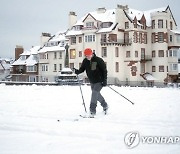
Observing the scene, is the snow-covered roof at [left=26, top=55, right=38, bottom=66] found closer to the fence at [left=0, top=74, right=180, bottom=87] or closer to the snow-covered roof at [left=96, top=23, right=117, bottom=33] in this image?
the fence at [left=0, top=74, right=180, bottom=87]

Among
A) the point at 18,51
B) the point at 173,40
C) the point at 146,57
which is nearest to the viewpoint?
the point at 146,57

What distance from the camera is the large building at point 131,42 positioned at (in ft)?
159

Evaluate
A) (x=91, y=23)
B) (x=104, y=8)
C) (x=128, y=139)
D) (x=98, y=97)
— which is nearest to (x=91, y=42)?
(x=91, y=23)

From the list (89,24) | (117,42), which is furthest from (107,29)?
(89,24)

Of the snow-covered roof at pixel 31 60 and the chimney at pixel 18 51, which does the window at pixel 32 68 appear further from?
the chimney at pixel 18 51

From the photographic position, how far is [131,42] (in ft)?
160

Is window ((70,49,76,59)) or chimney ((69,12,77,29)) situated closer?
window ((70,49,76,59))

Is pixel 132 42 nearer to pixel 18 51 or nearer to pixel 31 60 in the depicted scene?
pixel 31 60

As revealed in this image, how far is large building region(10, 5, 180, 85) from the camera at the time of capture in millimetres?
48562

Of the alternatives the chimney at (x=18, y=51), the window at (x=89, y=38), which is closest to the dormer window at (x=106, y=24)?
the window at (x=89, y=38)

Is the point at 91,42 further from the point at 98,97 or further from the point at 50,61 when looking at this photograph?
the point at 98,97

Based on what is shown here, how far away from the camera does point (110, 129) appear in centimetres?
606

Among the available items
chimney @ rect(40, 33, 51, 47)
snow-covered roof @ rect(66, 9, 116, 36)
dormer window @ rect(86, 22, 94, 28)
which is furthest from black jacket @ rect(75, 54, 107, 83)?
chimney @ rect(40, 33, 51, 47)

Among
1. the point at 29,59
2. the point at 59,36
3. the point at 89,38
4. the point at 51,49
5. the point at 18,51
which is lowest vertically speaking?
the point at 29,59
